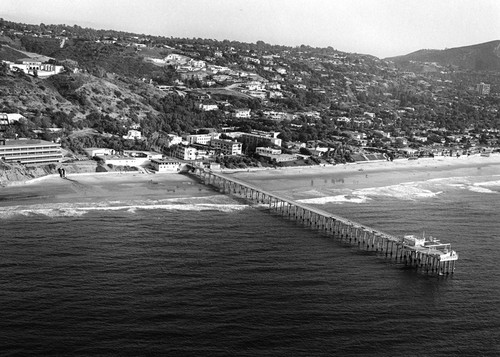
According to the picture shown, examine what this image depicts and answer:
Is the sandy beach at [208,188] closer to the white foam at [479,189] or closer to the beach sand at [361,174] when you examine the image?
the beach sand at [361,174]

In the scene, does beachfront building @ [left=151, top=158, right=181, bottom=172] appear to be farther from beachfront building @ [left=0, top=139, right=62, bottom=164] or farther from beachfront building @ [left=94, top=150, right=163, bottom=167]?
beachfront building @ [left=0, top=139, right=62, bottom=164]

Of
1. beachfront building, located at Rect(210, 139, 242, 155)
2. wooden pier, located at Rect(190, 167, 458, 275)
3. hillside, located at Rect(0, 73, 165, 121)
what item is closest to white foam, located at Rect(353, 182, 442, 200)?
wooden pier, located at Rect(190, 167, 458, 275)

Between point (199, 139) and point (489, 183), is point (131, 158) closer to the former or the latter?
point (199, 139)

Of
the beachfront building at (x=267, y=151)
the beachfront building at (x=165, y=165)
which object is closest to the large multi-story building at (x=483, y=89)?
the beachfront building at (x=267, y=151)

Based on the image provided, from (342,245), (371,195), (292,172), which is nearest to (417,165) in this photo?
(292,172)

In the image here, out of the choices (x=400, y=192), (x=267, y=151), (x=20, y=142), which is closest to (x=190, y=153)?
(x=267, y=151)
